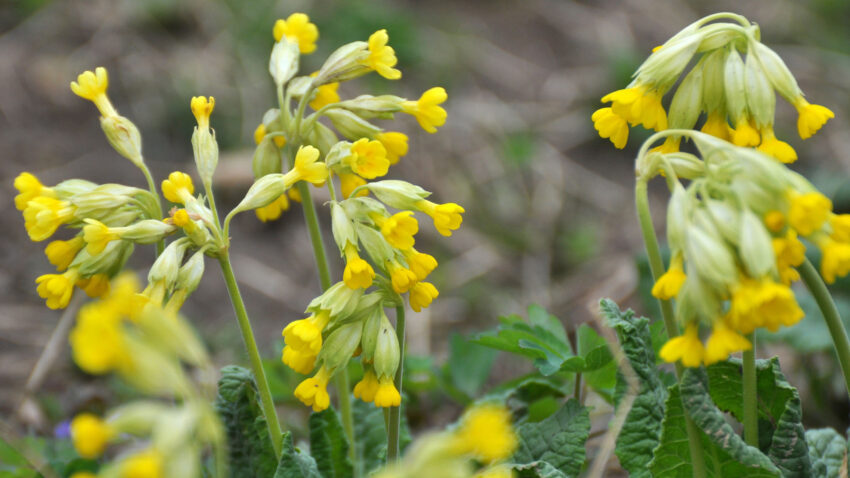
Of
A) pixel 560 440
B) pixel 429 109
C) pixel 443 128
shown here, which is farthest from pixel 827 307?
pixel 443 128

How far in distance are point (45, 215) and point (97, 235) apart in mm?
173

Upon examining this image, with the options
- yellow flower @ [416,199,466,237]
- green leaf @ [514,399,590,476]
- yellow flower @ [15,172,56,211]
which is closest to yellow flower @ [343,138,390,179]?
yellow flower @ [416,199,466,237]

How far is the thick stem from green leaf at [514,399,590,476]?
0.46 meters

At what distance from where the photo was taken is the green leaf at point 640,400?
198 centimetres

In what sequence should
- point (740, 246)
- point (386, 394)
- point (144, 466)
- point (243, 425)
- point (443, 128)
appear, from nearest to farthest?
point (144, 466)
point (740, 246)
point (386, 394)
point (243, 425)
point (443, 128)

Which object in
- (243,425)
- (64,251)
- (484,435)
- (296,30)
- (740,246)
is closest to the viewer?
(484,435)

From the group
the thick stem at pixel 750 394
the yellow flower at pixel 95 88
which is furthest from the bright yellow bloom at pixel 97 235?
Answer: the thick stem at pixel 750 394

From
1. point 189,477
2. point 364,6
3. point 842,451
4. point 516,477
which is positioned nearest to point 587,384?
point 516,477

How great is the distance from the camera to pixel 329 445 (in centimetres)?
240

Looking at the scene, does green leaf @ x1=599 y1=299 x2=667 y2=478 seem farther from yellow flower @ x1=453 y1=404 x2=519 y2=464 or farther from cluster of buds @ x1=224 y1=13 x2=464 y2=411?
yellow flower @ x1=453 y1=404 x2=519 y2=464

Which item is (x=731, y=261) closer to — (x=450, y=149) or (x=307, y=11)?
(x=450, y=149)

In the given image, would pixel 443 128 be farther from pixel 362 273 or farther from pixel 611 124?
pixel 362 273

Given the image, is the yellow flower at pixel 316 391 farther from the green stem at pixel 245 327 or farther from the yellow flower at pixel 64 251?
the yellow flower at pixel 64 251

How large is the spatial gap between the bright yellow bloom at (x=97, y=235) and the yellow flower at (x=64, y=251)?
0.19 m
